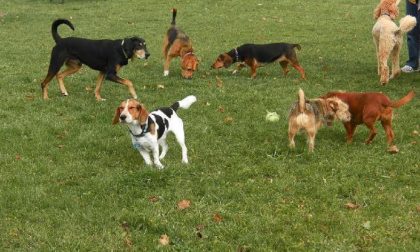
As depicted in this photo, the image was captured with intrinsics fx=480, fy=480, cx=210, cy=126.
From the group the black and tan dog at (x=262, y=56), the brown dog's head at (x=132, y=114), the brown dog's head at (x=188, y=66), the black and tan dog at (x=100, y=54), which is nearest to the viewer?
the brown dog's head at (x=132, y=114)

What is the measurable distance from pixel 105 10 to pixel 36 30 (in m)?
5.34

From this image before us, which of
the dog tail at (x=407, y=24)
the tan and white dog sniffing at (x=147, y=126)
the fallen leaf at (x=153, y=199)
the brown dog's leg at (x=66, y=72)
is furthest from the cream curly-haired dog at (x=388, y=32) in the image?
the fallen leaf at (x=153, y=199)

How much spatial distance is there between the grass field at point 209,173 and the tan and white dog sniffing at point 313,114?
1.09 ft

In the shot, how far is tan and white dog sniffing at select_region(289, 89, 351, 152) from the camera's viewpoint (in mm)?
7113

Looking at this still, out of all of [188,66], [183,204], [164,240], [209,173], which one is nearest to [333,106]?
[209,173]

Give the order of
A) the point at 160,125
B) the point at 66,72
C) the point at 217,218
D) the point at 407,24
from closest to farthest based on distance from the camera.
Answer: the point at 217,218 < the point at 160,125 < the point at 66,72 < the point at 407,24

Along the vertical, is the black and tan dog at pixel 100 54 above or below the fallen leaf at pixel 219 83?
above

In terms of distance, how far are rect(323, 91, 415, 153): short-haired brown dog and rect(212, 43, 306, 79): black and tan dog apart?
4734 millimetres

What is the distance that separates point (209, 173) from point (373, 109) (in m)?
2.68

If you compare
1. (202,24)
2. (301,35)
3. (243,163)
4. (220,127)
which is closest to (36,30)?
(202,24)

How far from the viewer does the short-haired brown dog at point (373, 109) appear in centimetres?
723

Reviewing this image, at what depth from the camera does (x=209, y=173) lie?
6.74 metres

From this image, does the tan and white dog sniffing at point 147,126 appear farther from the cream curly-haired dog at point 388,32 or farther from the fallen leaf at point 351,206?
the cream curly-haired dog at point 388,32

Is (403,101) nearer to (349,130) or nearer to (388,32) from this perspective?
(349,130)
